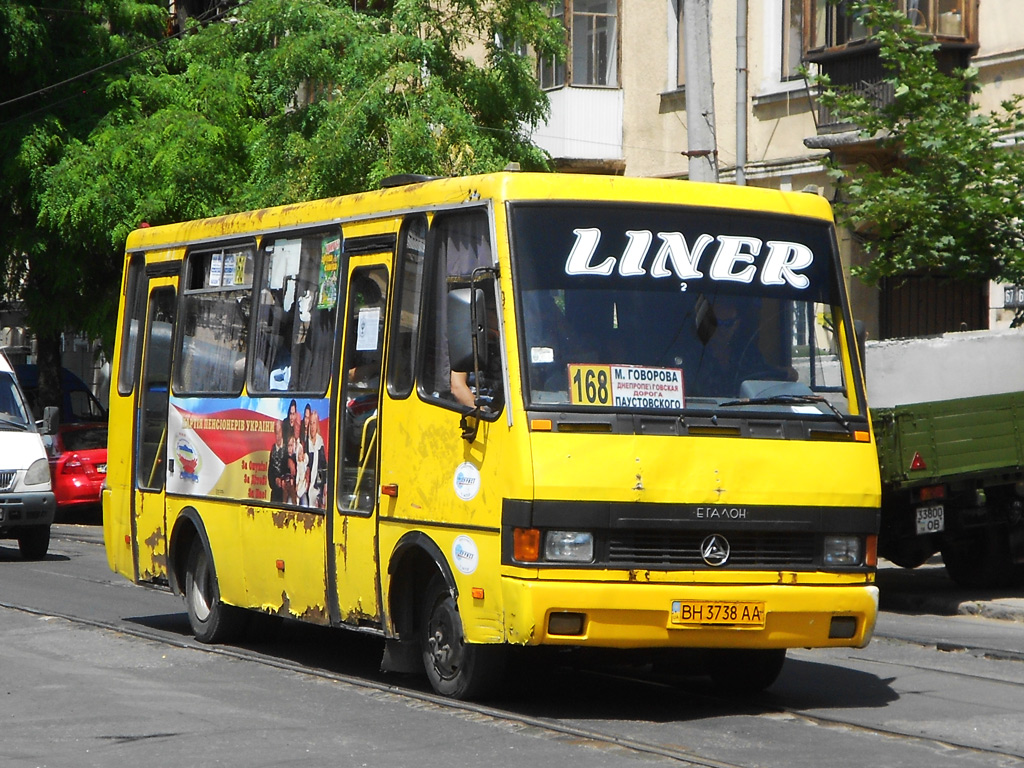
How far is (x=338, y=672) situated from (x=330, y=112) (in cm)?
1136

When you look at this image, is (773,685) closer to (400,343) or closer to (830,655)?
(830,655)

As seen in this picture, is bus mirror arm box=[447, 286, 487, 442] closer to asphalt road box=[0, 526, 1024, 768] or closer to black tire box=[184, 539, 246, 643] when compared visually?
asphalt road box=[0, 526, 1024, 768]

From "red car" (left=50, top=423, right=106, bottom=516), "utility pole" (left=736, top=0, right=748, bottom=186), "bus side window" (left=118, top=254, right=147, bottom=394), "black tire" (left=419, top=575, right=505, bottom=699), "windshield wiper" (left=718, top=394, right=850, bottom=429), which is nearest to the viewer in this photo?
"windshield wiper" (left=718, top=394, right=850, bottom=429)

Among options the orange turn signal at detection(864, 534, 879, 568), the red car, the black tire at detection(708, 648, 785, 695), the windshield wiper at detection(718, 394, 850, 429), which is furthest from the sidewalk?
the red car

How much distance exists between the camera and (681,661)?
386 inches

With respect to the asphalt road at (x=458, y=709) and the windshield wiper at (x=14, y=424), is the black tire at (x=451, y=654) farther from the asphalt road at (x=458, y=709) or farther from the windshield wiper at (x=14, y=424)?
the windshield wiper at (x=14, y=424)

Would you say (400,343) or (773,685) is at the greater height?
(400,343)

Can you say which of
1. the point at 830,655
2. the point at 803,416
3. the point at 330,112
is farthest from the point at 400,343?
the point at 330,112

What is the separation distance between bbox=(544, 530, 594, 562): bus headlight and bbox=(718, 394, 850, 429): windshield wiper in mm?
984

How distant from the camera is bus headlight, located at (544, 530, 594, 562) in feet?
26.3

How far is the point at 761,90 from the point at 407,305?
15.5 meters

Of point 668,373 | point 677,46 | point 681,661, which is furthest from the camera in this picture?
point 677,46

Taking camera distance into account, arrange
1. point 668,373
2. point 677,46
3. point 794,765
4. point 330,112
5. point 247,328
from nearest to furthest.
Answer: point 794,765
point 668,373
point 247,328
point 330,112
point 677,46

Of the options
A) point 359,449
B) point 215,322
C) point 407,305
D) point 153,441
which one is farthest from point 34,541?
point 407,305
